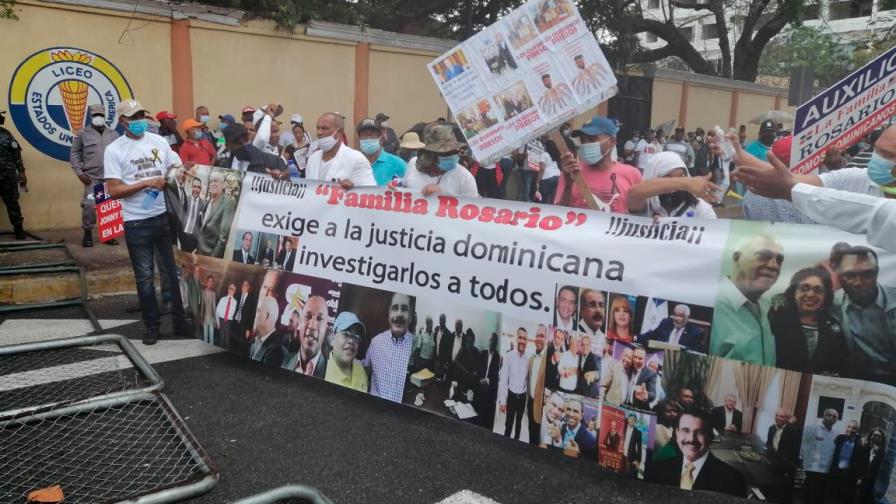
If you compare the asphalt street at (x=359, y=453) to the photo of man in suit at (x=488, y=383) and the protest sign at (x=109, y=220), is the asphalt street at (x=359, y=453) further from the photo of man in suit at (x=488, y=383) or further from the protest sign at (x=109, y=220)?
the protest sign at (x=109, y=220)

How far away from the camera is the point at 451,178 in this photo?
534 cm

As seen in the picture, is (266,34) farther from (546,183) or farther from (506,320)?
(506,320)

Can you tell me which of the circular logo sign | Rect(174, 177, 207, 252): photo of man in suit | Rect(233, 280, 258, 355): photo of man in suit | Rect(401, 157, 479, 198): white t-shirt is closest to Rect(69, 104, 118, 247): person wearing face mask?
the circular logo sign

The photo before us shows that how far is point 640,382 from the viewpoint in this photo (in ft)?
10.7

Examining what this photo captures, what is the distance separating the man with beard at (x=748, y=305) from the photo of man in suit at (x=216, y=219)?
3.44 meters

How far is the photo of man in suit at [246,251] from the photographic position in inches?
191

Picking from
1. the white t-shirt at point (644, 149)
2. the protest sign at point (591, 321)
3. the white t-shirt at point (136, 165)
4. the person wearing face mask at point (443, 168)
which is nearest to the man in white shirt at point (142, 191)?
the white t-shirt at point (136, 165)

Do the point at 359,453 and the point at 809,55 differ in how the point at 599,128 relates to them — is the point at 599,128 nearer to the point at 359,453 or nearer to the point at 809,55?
the point at 359,453

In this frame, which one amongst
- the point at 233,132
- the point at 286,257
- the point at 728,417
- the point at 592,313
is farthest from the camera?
the point at 233,132

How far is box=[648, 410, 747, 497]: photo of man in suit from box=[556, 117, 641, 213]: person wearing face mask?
2220mm

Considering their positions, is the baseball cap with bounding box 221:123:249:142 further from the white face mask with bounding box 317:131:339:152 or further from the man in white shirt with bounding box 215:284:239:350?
the man in white shirt with bounding box 215:284:239:350

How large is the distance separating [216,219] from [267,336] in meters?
1.05

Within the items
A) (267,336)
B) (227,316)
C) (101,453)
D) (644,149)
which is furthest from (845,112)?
(644,149)

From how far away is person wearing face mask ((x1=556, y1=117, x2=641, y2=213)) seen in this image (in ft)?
17.0
